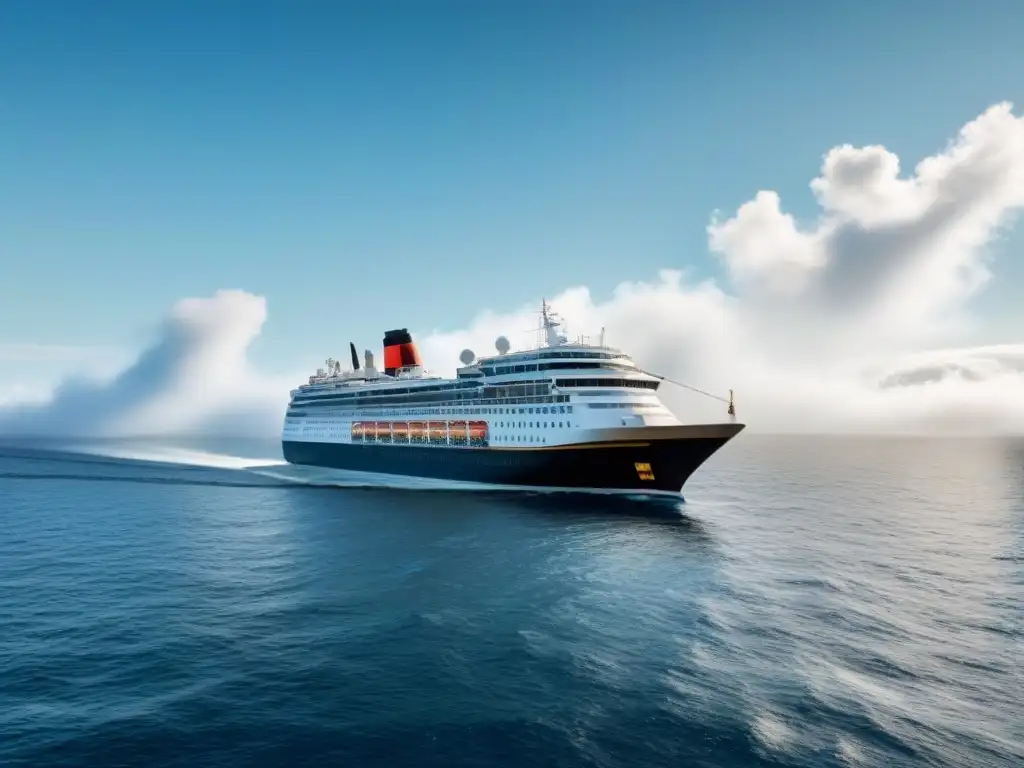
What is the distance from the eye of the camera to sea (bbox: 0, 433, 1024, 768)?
571 inches

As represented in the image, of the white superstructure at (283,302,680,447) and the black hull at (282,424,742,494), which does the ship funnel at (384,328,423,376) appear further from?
the black hull at (282,424,742,494)

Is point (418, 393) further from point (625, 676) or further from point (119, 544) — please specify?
point (625, 676)

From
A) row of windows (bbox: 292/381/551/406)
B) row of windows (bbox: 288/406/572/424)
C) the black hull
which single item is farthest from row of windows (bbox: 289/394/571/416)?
the black hull

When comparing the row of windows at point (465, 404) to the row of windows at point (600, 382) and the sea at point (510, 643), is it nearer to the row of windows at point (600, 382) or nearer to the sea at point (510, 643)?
the row of windows at point (600, 382)

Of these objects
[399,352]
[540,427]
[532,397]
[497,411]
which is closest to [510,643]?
[540,427]

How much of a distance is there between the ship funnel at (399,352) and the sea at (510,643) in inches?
1705

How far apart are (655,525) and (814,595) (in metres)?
16.1

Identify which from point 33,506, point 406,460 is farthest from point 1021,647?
point 33,506

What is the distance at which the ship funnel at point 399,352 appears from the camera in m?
85.1

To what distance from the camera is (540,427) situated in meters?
Answer: 54.3

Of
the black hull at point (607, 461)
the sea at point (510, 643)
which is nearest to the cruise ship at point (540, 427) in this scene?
the black hull at point (607, 461)

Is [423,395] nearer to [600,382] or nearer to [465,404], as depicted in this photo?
[465,404]

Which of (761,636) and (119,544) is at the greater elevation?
(119,544)

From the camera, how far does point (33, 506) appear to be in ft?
172
